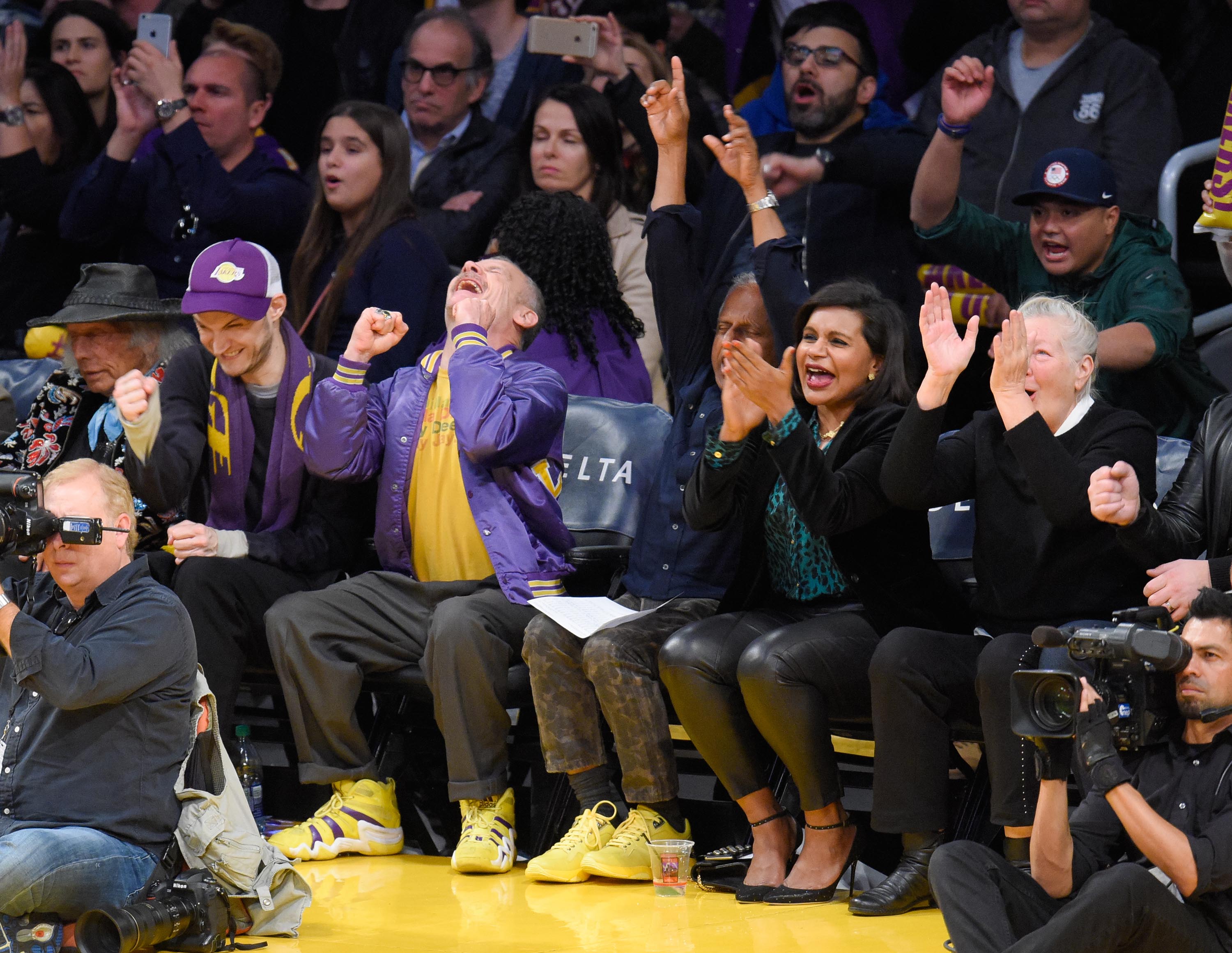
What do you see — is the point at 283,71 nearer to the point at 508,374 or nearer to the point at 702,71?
the point at 702,71

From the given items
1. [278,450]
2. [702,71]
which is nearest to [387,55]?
[702,71]

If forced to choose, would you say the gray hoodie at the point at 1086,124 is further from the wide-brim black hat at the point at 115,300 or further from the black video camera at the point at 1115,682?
the wide-brim black hat at the point at 115,300

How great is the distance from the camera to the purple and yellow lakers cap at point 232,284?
5098mm

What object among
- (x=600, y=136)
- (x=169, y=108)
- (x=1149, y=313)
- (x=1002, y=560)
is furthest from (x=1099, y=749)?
(x=169, y=108)

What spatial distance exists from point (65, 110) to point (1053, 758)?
558 cm

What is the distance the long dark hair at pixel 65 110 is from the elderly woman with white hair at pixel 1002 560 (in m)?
4.54

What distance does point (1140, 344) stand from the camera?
483 centimetres

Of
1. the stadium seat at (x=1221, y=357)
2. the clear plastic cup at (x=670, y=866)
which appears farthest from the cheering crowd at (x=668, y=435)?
the stadium seat at (x=1221, y=357)

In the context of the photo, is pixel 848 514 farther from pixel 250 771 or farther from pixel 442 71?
pixel 442 71

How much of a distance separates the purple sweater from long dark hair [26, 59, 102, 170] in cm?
279

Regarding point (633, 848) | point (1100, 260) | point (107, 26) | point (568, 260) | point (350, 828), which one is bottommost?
point (350, 828)

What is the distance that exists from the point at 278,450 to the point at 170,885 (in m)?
1.76

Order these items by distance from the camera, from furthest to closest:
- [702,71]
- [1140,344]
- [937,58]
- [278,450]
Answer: [702,71] < [937,58] < [278,450] < [1140,344]

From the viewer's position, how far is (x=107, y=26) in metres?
7.66
